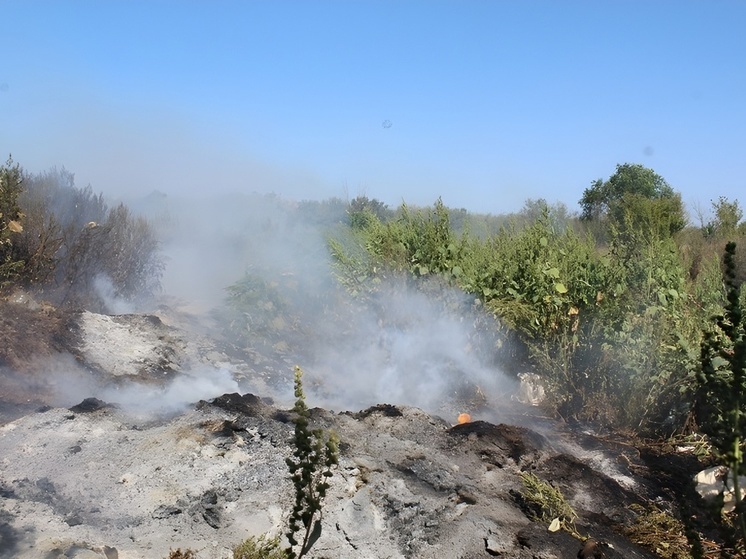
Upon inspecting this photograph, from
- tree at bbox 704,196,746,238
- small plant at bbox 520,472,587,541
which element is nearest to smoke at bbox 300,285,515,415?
small plant at bbox 520,472,587,541

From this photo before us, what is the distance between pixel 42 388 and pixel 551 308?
5.98 metres

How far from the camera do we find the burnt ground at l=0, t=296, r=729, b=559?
3896 millimetres

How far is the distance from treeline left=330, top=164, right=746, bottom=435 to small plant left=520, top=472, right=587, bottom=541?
2.38 meters

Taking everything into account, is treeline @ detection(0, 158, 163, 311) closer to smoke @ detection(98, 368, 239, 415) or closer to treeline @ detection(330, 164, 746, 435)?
smoke @ detection(98, 368, 239, 415)

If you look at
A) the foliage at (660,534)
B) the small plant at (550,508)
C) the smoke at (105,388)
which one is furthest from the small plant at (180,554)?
the smoke at (105,388)

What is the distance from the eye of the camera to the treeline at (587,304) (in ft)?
20.7

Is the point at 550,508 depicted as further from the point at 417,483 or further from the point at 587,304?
the point at 587,304

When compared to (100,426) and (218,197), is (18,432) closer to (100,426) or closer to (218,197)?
(100,426)

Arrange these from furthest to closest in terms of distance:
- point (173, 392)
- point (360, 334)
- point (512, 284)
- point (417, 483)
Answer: point (360, 334) → point (512, 284) → point (173, 392) → point (417, 483)

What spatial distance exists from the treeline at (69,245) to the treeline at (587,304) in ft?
16.3

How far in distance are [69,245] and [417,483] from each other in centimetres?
829

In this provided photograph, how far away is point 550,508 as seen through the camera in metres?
4.13

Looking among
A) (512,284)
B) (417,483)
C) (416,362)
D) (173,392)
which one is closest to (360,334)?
(416,362)

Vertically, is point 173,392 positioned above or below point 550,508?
below
